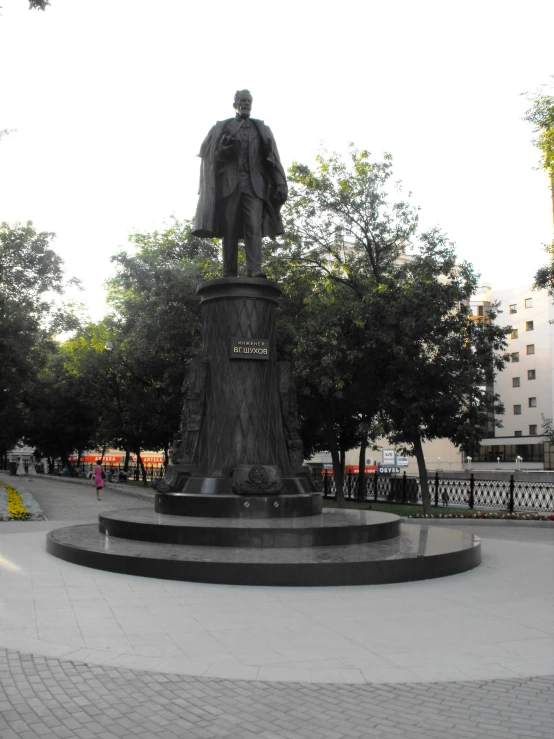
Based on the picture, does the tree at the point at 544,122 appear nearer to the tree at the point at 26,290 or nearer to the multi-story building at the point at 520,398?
the tree at the point at 26,290

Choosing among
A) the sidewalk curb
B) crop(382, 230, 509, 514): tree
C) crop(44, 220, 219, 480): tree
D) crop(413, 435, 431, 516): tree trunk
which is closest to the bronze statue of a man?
crop(382, 230, 509, 514): tree

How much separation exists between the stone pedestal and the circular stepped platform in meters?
1.55

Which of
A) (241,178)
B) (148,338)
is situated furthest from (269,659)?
(148,338)

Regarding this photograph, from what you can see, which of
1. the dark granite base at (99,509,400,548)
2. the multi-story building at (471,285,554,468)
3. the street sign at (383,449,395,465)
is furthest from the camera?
the multi-story building at (471,285,554,468)

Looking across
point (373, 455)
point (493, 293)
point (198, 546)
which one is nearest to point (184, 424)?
point (198, 546)

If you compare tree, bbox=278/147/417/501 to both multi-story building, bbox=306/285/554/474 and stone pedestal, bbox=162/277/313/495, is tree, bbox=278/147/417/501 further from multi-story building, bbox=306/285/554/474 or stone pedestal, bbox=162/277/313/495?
multi-story building, bbox=306/285/554/474

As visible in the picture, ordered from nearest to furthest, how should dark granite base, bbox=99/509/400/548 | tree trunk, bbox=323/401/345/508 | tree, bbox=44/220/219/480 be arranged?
dark granite base, bbox=99/509/400/548, tree trunk, bbox=323/401/345/508, tree, bbox=44/220/219/480

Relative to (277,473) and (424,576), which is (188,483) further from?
(424,576)

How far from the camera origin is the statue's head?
11.9 metres

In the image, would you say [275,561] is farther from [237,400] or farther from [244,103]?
[244,103]

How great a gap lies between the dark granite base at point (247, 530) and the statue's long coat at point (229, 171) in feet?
17.2

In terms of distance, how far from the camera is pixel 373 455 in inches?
2736

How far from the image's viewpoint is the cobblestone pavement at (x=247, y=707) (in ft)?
12.8

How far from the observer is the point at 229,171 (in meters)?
12.1
